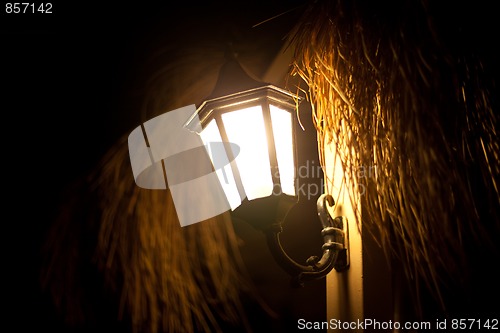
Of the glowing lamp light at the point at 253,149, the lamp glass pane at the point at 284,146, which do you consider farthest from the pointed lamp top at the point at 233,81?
the lamp glass pane at the point at 284,146

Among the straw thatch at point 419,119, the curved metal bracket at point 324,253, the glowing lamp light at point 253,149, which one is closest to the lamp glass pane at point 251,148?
the glowing lamp light at point 253,149

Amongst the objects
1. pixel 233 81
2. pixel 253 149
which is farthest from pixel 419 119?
pixel 233 81

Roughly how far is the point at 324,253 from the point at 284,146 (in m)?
0.50

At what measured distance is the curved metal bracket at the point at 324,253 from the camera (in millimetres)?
1959

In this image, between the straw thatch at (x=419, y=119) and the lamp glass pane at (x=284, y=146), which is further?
the lamp glass pane at (x=284, y=146)

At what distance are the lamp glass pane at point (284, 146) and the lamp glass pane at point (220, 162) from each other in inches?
7.7

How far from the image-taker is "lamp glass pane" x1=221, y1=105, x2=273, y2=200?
1848mm

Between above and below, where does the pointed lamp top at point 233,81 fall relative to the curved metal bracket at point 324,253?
above

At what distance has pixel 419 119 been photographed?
1.77m

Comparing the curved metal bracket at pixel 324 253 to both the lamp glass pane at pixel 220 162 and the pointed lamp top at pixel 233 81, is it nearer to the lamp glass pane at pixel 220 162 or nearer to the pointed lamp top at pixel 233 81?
the lamp glass pane at pixel 220 162

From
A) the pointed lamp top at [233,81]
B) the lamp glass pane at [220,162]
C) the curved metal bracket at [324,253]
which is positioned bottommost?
the curved metal bracket at [324,253]

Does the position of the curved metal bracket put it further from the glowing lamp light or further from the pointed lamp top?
the pointed lamp top

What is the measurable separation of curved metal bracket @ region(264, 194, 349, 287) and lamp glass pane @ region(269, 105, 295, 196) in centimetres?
18

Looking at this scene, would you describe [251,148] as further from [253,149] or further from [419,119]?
[419,119]
